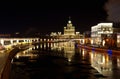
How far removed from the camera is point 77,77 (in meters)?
20.0

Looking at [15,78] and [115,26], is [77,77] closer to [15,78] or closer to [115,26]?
A: [15,78]

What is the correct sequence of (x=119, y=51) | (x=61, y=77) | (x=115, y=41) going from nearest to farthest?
(x=61, y=77), (x=119, y=51), (x=115, y=41)

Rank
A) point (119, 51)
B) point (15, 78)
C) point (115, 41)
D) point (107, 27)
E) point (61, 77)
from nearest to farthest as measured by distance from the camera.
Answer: point (15, 78) → point (61, 77) → point (119, 51) → point (115, 41) → point (107, 27)

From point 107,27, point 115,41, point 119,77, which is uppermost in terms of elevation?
point 107,27

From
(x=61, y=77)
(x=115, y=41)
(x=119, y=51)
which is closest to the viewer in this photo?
(x=61, y=77)

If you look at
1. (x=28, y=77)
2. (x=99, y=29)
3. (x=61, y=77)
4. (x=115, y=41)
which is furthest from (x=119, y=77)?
(x=99, y=29)

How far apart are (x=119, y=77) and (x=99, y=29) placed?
130m

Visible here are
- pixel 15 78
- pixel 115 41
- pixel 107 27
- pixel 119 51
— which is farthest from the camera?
pixel 107 27

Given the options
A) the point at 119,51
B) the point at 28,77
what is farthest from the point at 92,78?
the point at 119,51

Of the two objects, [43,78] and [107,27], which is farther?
[107,27]

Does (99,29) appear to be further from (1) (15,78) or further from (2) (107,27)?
(1) (15,78)

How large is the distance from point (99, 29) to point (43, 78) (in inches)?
5173

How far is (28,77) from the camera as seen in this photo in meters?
19.8

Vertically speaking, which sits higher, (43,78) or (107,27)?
(107,27)
